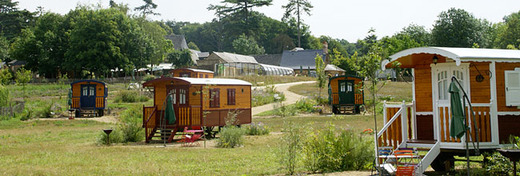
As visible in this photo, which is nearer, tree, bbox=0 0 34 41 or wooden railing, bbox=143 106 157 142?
wooden railing, bbox=143 106 157 142

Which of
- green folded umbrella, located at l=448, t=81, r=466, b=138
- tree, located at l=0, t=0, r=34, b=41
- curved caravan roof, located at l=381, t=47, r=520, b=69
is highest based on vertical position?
Answer: tree, located at l=0, t=0, r=34, b=41

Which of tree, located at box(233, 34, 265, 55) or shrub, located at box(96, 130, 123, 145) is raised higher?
tree, located at box(233, 34, 265, 55)

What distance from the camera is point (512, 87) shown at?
9578 millimetres

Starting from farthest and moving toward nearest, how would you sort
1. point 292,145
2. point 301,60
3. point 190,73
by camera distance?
point 301,60 → point 190,73 → point 292,145

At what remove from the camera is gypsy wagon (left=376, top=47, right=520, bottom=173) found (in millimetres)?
9266

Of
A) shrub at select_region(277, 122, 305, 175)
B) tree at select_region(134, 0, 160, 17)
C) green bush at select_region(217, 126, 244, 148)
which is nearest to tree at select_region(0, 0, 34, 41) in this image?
tree at select_region(134, 0, 160, 17)

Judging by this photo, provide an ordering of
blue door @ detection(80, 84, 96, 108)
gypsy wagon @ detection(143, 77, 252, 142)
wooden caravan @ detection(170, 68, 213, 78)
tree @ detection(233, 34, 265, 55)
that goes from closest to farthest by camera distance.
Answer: gypsy wagon @ detection(143, 77, 252, 142) → blue door @ detection(80, 84, 96, 108) → wooden caravan @ detection(170, 68, 213, 78) → tree @ detection(233, 34, 265, 55)

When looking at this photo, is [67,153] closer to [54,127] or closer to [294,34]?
[54,127]

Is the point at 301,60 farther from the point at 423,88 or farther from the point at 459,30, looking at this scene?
the point at 423,88

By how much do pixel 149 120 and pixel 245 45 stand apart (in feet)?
234

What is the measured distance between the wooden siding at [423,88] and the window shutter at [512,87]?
1621mm

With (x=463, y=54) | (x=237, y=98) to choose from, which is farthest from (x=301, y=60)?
(x=463, y=54)

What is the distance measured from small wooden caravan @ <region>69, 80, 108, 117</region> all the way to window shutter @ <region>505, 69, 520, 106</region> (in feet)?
94.1

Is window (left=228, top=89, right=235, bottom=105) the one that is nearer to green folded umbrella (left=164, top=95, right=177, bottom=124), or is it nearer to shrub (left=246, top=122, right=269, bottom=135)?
shrub (left=246, top=122, right=269, bottom=135)
